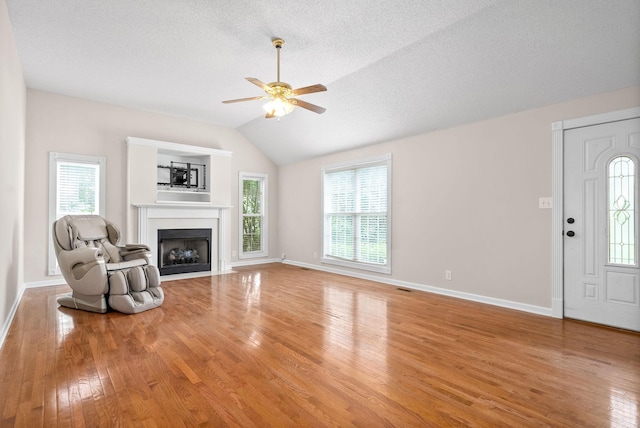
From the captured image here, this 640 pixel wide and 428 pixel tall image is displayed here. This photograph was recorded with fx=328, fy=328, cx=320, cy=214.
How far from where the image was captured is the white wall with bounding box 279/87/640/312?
378 centimetres

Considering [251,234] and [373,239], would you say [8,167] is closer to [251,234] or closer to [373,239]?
[251,234]

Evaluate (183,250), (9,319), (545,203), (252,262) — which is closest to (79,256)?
(9,319)

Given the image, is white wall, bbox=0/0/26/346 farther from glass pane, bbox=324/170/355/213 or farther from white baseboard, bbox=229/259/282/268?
glass pane, bbox=324/170/355/213

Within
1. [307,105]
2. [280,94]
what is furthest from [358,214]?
[280,94]

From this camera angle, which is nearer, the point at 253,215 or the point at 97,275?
the point at 97,275

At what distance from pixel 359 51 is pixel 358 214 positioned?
119 inches

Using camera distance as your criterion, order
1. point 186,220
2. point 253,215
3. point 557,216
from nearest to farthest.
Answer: point 557,216
point 186,220
point 253,215

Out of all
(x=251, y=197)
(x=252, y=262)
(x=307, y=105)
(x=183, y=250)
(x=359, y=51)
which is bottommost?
(x=252, y=262)

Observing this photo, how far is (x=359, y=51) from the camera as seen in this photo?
3775mm

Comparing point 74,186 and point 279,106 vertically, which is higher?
point 279,106

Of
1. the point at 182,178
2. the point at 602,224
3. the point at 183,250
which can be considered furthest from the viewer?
the point at 182,178

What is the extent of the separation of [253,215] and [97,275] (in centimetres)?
409

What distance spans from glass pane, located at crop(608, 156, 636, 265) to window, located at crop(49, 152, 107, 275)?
6959 millimetres

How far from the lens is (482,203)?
171 inches
